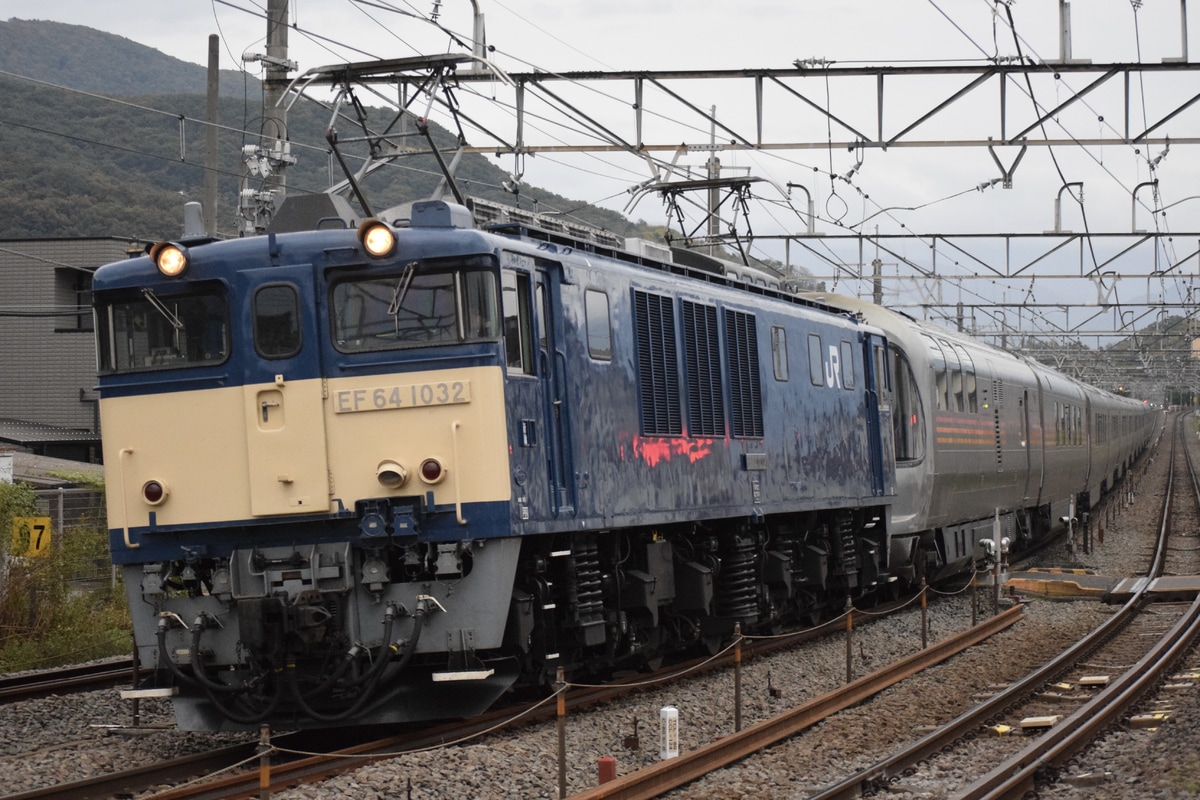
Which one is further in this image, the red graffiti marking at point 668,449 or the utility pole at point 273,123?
the utility pole at point 273,123

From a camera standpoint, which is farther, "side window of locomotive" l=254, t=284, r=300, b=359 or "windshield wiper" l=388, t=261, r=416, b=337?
"side window of locomotive" l=254, t=284, r=300, b=359

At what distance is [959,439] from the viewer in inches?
906

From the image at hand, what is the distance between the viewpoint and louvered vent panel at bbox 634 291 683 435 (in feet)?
43.1

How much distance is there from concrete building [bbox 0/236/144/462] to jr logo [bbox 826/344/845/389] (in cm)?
2051

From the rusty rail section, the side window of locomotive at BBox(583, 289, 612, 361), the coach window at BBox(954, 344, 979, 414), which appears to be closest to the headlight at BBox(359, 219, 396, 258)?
the side window of locomotive at BBox(583, 289, 612, 361)

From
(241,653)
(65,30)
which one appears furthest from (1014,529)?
(65,30)

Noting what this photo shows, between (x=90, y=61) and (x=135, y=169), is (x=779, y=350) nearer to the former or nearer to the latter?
(x=135, y=169)

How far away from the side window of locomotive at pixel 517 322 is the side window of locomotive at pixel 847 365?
26.6 ft

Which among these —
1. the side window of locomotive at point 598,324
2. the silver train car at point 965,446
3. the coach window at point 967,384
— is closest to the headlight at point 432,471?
the side window of locomotive at point 598,324

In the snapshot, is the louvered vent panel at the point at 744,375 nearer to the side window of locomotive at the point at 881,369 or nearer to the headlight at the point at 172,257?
the side window of locomotive at the point at 881,369

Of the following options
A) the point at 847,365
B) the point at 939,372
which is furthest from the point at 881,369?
the point at 939,372

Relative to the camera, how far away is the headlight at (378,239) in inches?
416

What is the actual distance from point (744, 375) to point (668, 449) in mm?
2168

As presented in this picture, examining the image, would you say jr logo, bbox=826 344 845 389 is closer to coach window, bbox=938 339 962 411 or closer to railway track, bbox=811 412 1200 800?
railway track, bbox=811 412 1200 800
